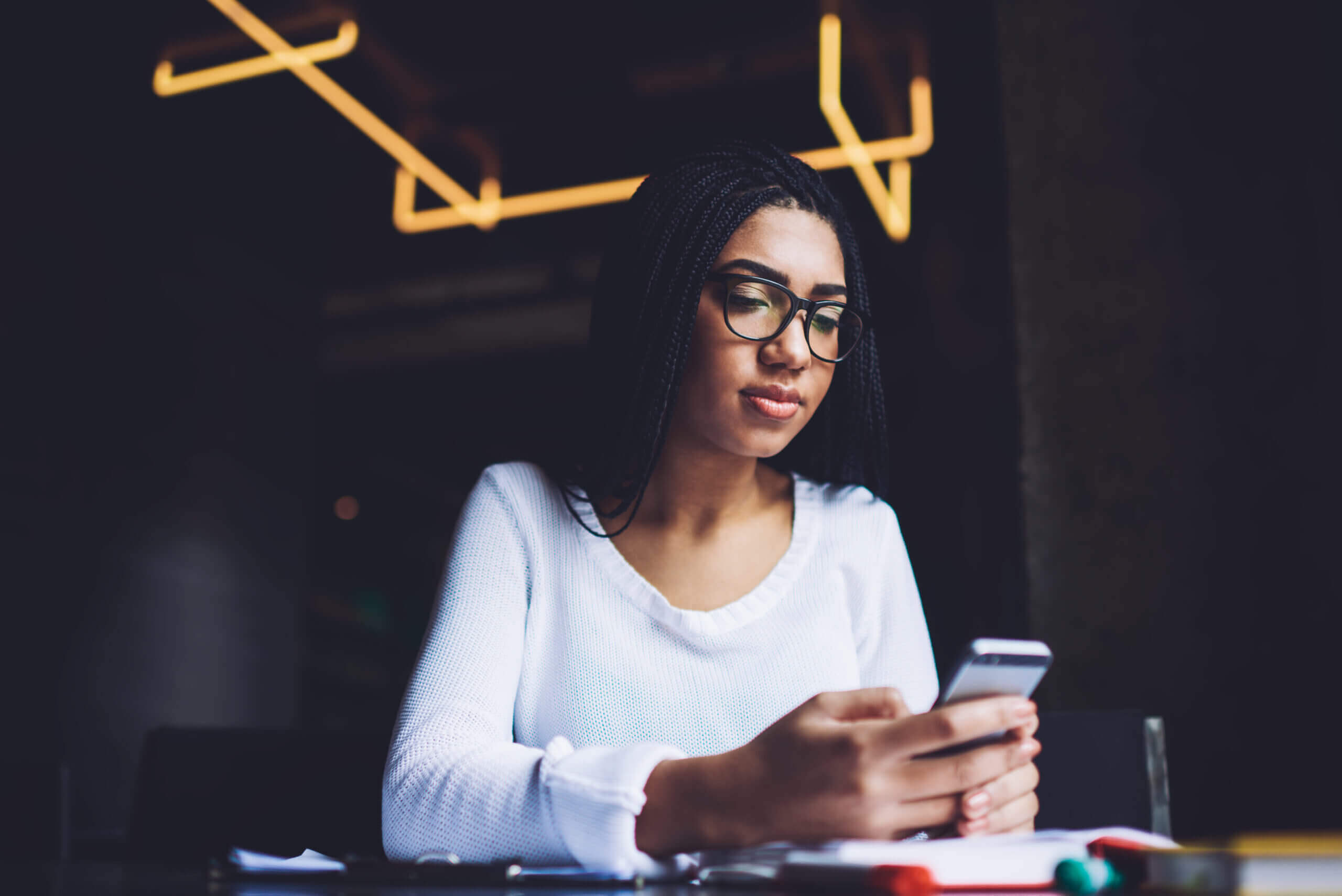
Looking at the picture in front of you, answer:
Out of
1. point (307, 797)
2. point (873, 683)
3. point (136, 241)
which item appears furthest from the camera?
point (136, 241)

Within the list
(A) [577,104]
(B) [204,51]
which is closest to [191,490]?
(B) [204,51]

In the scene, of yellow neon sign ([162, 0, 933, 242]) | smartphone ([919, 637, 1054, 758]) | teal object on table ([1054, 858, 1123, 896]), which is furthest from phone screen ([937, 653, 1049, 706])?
yellow neon sign ([162, 0, 933, 242])

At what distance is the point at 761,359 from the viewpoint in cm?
127

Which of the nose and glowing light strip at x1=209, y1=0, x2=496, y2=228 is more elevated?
glowing light strip at x1=209, y1=0, x2=496, y2=228

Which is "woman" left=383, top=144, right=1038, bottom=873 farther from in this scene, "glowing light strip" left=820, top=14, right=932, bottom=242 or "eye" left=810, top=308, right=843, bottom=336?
"glowing light strip" left=820, top=14, right=932, bottom=242

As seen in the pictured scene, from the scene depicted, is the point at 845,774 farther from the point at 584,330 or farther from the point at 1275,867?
the point at 584,330

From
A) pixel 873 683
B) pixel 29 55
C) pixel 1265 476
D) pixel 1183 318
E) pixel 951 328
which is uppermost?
pixel 29 55

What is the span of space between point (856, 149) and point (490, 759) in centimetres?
302

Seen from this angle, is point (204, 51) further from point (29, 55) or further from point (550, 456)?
point (550, 456)

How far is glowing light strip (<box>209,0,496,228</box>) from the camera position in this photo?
320cm

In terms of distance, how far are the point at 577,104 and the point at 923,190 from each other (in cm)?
182

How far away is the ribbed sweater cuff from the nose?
550 millimetres

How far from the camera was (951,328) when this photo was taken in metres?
5.01

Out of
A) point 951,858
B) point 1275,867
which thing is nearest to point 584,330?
point 951,858
